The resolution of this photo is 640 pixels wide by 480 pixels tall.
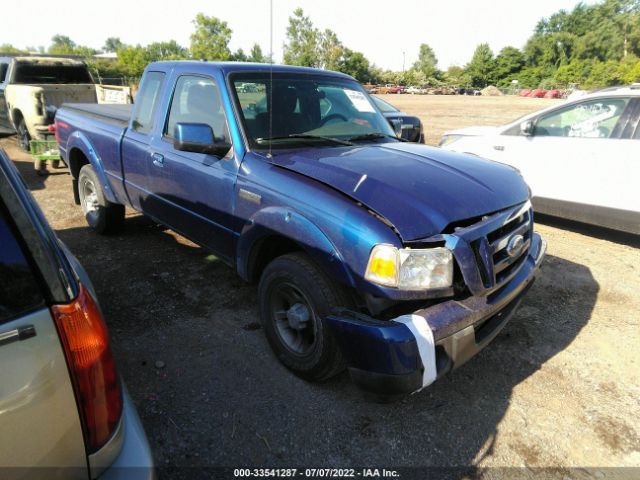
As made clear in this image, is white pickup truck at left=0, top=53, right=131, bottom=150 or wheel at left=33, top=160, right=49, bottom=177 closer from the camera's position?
wheel at left=33, top=160, right=49, bottom=177

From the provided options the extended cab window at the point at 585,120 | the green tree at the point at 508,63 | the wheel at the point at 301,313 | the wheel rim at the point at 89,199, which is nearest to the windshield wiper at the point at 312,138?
the wheel at the point at 301,313

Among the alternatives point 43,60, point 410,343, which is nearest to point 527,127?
point 410,343

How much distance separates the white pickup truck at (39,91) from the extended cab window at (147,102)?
5.68 metres

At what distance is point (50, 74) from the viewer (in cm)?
1023

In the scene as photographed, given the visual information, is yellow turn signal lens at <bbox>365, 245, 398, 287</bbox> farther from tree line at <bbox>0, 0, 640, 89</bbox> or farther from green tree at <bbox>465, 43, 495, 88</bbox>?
green tree at <bbox>465, 43, 495, 88</bbox>

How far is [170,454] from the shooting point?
2.26 metres

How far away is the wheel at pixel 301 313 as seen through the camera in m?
2.43

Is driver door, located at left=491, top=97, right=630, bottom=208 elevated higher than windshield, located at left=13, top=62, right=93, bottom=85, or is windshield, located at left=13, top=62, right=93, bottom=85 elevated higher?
windshield, located at left=13, top=62, right=93, bottom=85

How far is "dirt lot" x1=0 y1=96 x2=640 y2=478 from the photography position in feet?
7.65

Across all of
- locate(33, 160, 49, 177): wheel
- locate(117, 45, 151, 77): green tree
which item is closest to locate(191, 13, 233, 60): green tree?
locate(117, 45, 151, 77): green tree

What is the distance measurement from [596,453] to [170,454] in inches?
89.6

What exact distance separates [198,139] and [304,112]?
913 millimetres

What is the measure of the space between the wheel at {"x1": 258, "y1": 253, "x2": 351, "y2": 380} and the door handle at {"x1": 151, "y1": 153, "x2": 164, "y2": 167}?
1.58 metres

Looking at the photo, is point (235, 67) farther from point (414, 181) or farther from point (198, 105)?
point (414, 181)
